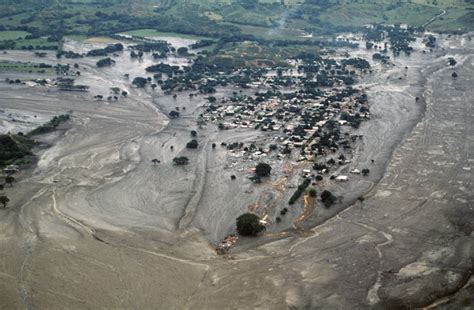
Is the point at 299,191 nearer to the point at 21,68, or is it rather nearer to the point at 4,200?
the point at 4,200

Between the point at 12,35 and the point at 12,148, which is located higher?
the point at 12,35

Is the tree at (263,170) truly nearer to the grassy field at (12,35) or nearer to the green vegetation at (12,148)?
the green vegetation at (12,148)

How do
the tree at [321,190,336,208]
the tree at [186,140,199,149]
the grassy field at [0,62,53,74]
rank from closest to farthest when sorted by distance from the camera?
1. the tree at [321,190,336,208]
2. the tree at [186,140,199,149]
3. the grassy field at [0,62,53,74]

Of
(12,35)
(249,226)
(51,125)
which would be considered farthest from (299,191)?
(12,35)

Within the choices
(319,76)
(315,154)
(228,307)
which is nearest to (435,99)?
(319,76)

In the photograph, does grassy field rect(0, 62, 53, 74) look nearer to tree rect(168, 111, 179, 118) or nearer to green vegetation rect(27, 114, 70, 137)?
green vegetation rect(27, 114, 70, 137)

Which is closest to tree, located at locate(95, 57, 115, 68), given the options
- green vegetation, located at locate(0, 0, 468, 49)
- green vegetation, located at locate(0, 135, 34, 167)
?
green vegetation, located at locate(0, 0, 468, 49)
